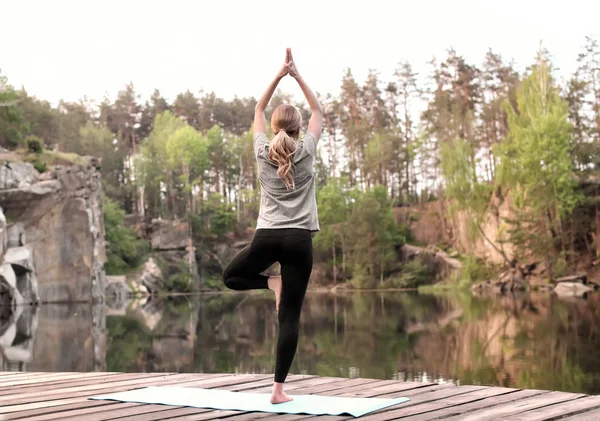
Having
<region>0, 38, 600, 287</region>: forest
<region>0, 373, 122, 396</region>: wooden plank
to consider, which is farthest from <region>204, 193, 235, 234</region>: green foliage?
<region>0, 373, 122, 396</region>: wooden plank

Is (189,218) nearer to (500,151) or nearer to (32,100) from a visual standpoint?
(32,100)

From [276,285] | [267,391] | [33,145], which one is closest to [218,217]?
[33,145]

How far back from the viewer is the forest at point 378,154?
1624 inches

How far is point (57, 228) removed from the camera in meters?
38.8

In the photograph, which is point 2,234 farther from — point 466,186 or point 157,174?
point 157,174

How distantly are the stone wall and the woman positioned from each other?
33.2 metres

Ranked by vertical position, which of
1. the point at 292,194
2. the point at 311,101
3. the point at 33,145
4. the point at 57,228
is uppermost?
the point at 33,145

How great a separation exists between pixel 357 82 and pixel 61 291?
3715 centimetres

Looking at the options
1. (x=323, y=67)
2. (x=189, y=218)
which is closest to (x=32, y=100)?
(x=189, y=218)

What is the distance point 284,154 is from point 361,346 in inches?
399

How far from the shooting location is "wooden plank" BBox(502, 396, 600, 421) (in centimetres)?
402

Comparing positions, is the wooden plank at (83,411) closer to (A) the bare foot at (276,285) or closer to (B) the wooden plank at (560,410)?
(A) the bare foot at (276,285)

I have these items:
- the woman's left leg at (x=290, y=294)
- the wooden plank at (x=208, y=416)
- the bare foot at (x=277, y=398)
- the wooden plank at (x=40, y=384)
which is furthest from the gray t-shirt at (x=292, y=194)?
the wooden plank at (x=40, y=384)

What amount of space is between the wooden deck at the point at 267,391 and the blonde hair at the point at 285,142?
140 cm
